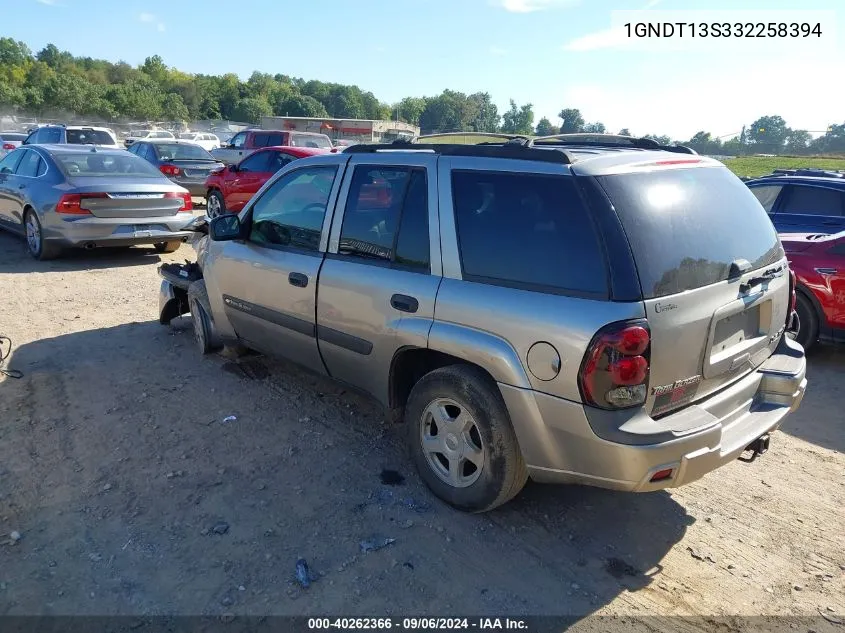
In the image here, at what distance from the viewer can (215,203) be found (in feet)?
43.2

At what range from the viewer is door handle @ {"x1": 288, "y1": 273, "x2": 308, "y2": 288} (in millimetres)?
4118

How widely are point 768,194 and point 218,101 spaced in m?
110

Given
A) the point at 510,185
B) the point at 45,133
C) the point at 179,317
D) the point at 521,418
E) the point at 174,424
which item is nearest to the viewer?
the point at 521,418

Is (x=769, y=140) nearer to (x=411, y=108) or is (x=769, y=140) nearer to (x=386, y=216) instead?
(x=386, y=216)

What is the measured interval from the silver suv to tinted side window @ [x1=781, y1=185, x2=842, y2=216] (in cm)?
542

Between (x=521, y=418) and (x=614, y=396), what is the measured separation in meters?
0.46

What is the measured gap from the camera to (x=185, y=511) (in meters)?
3.38

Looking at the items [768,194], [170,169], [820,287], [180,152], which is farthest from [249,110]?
[820,287]

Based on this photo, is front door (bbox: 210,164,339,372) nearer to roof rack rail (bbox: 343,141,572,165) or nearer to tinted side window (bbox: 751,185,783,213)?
roof rack rail (bbox: 343,141,572,165)

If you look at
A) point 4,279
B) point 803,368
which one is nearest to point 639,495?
point 803,368

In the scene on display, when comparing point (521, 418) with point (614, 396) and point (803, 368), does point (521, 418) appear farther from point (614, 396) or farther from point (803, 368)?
point (803, 368)

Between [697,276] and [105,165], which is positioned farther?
[105,165]

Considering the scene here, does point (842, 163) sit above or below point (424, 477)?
above

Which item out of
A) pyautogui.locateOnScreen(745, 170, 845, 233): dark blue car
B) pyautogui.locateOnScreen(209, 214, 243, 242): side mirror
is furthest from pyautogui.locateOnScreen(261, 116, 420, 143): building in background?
pyautogui.locateOnScreen(209, 214, 243, 242): side mirror
